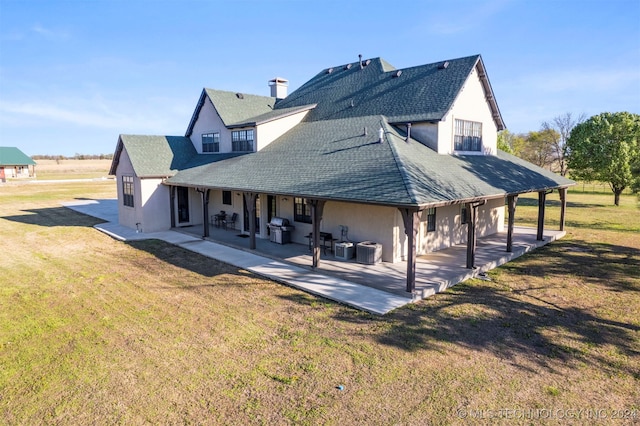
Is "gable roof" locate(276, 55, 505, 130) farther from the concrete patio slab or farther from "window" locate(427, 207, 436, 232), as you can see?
the concrete patio slab

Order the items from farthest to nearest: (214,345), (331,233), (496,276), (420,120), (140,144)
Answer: (140,144)
(420,120)
(331,233)
(496,276)
(214,345)

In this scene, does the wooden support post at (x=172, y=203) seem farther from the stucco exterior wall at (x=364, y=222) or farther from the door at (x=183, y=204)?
the stucco exterior wall at (x=364, y=222)

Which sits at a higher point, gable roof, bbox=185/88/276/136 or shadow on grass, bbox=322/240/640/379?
gable roof, bbox=185/88/276/136

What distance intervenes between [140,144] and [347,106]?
11.7 metres

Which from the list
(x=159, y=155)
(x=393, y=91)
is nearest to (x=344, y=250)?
(x=393, y=91)

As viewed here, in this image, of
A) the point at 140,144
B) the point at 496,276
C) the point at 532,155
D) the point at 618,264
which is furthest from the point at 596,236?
the point at 532,155

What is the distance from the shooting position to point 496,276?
13008 millimetres

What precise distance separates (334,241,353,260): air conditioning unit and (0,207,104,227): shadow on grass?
16.3 metres

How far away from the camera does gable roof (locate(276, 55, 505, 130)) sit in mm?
17453

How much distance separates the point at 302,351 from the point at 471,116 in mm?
14928

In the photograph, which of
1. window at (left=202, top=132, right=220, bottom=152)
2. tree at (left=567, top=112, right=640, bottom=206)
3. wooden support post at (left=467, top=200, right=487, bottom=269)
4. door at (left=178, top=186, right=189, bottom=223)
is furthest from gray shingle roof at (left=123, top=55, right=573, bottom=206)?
tree at (left=567, top=112, right=640, bottom=206)

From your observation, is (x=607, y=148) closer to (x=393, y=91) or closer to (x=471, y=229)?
(x=393, y=91)

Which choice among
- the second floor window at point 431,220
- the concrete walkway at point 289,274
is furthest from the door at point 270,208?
the second floor window at point 431,220

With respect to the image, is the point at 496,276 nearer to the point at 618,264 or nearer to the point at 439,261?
the point at 439,261
